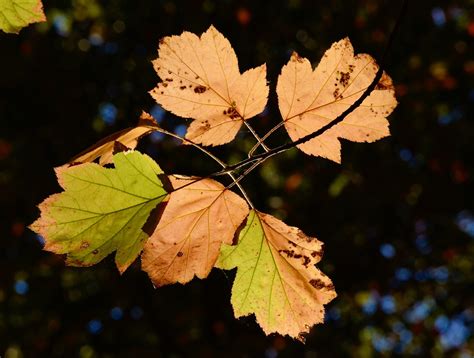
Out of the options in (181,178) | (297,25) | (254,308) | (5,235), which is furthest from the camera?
(297,25)

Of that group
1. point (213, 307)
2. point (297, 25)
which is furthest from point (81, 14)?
point (213, 307)

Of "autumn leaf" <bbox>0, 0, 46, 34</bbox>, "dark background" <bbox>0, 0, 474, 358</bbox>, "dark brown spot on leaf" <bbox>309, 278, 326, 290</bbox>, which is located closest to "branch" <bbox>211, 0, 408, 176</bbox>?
"dark brown spot on leaf" <bbox>309, 278, 326, 290</bbox>

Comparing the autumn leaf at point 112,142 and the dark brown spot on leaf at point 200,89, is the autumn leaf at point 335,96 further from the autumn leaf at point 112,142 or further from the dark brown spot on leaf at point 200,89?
the autumn leaf at point 112,142

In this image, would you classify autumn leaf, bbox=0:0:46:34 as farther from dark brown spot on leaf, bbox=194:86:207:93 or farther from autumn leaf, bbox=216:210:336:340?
autumn leaf, bbox=216:210:336:340

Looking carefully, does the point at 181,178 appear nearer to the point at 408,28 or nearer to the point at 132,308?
the point at 132,308

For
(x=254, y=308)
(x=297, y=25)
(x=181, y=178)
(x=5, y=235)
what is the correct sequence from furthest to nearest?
1. (x=297, y=25)
2. (x=5, y=235)
3. (x=254, y=308)
4. (x=181, y=178)

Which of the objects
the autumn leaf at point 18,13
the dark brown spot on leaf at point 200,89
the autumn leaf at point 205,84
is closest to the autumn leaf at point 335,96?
the autumn leaf at point 205,84
